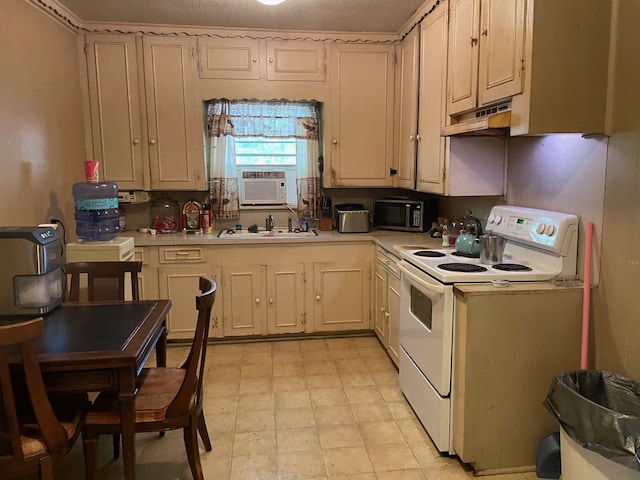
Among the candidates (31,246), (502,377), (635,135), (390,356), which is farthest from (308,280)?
(635,135)

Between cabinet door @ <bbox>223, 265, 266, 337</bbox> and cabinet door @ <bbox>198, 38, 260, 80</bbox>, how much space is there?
5.02 ft

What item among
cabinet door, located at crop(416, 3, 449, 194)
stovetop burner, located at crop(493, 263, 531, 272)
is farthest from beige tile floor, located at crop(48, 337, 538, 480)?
cabinet door, located at crop(416, 3, 449, 194)

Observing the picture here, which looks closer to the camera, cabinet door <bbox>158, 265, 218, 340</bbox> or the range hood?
the range hood

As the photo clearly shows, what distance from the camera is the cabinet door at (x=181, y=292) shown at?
147 inches

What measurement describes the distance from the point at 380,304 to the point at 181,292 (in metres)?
1.54

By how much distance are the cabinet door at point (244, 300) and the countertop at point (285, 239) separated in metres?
0.22

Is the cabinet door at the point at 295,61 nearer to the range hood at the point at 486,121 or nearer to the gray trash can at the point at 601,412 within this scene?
the range hood at the point at 486,121

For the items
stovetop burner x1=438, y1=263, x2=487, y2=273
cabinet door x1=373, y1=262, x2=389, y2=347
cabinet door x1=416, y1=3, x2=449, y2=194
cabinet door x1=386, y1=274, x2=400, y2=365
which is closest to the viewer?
stovetop burner x1=438, y1=263, x2=487, y2=273

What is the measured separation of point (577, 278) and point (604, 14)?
1.16 meters

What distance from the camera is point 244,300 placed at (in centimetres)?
383

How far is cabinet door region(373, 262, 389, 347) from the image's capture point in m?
3.59

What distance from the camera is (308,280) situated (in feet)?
12.7

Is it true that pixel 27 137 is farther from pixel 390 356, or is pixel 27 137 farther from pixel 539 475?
pixel 539 475

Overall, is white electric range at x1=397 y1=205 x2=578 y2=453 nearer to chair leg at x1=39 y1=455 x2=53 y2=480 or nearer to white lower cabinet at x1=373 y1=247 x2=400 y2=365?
white lower cabinet at x1=373 y1=247 x2=400 y2=365
